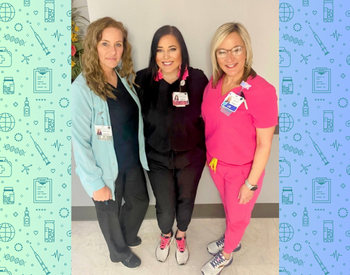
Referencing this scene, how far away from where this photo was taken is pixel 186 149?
4.80 ft

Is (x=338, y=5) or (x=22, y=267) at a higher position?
(x=338, y=5)

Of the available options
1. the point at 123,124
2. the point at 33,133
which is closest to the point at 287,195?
the point at 123,124

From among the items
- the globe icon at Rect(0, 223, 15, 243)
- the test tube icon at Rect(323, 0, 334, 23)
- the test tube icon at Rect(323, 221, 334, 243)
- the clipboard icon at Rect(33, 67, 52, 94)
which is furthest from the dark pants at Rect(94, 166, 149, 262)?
the test tube icon at Rect(323, 0, 334, 23)

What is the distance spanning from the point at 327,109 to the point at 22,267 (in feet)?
5.91

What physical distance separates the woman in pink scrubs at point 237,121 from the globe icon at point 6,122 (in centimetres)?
104

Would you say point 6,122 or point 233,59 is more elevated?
point 233,59

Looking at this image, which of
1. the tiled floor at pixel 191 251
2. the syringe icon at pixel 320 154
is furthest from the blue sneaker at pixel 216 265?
the syringe icon at pixel 320 154

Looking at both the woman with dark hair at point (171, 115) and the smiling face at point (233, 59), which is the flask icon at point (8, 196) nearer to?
the woman with dark hair at point (171, 115)

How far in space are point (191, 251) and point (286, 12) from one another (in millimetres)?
1659

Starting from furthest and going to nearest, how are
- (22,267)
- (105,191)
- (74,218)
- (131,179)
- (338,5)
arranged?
(74,218)
(131,179)
(105,191)
(22,267)
(338,5)

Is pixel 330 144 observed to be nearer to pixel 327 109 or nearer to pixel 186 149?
pixel 327 109

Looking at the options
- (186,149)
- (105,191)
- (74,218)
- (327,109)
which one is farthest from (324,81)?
(74,218)

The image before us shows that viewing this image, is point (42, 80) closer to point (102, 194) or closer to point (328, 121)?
point (102, 194)

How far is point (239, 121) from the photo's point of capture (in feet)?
4.13
